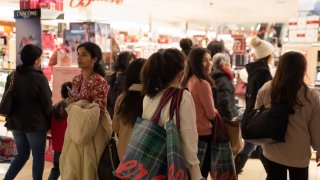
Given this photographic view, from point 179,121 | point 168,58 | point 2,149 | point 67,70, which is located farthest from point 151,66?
point 2,149

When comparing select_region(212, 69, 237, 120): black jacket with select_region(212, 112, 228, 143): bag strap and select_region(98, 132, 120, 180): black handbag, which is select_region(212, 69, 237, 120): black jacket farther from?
select_region(98, 132, 120, 180): black handbag

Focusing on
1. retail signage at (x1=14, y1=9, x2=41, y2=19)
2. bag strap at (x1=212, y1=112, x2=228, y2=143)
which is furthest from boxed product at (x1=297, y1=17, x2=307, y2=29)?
retail signage at (x1=14, y1=9, x2=41, y2=19)

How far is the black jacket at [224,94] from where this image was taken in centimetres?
411

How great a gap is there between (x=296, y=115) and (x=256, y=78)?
3.56 feet

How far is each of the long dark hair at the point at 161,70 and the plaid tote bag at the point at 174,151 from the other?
16 centimetres

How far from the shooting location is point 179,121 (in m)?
2.07

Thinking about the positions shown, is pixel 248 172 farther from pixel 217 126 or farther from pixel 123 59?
pixel 123 59

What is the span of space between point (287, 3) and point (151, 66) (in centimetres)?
1217

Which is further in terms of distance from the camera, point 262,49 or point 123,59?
point 123,59

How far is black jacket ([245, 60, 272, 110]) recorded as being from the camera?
11.6ft

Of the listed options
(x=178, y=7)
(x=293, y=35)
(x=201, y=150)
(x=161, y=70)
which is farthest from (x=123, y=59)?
(x=178, y=7)

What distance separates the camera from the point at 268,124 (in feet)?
8.20

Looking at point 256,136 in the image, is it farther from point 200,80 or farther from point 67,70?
point 67,70

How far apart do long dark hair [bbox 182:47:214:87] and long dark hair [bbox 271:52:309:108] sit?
2.28ft
